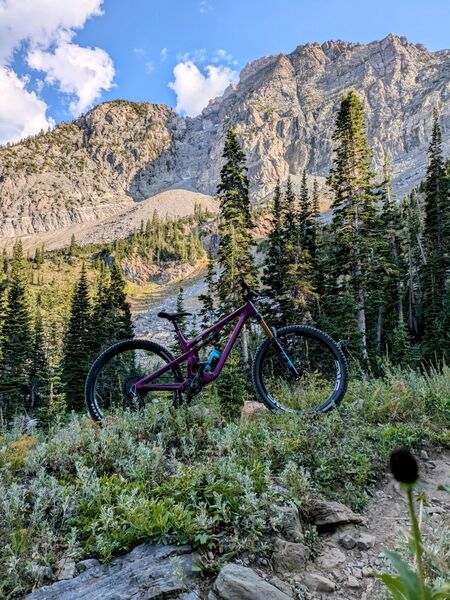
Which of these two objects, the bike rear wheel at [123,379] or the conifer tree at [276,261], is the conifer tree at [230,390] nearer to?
the bike rear wheel at [123,379]

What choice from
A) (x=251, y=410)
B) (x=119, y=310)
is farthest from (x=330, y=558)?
(x=119, y=310)

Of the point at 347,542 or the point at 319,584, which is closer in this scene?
Result: the point at 319,584

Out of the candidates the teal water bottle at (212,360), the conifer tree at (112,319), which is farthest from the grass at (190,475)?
the conifer tree at (112,319)

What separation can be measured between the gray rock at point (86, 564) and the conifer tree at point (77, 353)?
133 ft

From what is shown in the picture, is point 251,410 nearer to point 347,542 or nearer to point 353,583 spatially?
point 347,542

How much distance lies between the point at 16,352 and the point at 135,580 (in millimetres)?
51527

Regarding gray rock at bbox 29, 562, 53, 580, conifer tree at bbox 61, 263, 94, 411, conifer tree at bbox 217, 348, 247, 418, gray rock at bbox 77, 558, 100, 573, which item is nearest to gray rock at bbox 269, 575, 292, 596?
gray rock at bbox 77, 558, 100, 573

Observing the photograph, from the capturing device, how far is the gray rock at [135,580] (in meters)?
2.59

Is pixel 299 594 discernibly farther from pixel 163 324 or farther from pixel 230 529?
pixel 163 324

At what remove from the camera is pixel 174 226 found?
183875 millimetres

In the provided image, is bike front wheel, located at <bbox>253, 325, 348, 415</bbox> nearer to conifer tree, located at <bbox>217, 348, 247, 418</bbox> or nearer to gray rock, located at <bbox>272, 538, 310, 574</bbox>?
conifer tree, located at <bbox>217, 348, 247, 418</bbox>

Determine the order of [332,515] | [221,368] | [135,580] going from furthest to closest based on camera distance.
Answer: [221,368] < [332,515] < [135,580]

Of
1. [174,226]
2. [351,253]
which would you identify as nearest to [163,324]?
[351,253]

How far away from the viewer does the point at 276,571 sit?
9.79ft
